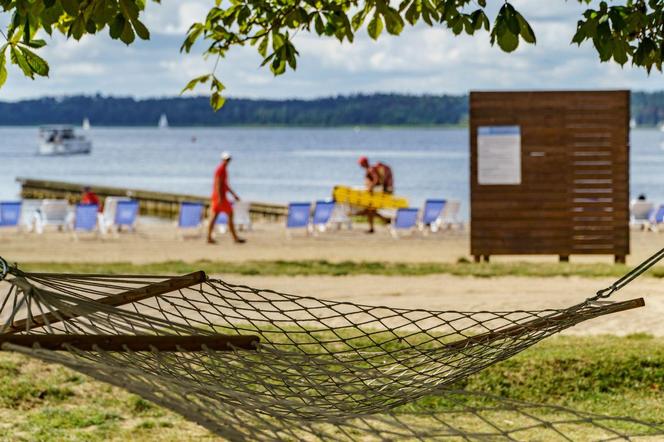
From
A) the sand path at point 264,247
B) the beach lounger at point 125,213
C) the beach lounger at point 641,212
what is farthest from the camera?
the beach lounger at point 641,212

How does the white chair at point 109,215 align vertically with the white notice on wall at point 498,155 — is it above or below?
below

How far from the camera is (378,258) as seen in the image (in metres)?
16.1

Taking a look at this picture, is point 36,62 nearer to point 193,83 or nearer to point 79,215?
point 193,83

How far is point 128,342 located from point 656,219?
18.9 m

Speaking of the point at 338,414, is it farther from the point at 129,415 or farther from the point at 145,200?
the point at 145,200

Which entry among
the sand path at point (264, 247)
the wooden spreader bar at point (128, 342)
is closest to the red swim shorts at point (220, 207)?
the sand path at point (264, 247)

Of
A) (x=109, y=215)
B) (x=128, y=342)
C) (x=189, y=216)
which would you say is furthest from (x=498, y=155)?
(x=128, y=342)

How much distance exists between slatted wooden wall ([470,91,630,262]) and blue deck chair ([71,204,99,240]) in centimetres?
723

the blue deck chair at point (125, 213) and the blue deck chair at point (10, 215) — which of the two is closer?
the blue deck chair at point (125, 213)

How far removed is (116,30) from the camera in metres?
4.54

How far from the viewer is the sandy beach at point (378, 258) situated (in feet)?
34.1

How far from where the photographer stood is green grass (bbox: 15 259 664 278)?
12688mm

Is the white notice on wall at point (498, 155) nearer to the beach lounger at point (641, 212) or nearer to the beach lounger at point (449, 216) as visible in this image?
the beach lounger at point (449, 216)

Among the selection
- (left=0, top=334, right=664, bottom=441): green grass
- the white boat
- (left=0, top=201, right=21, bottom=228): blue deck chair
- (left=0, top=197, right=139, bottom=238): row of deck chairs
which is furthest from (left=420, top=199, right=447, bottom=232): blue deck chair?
Answer: the white boat
